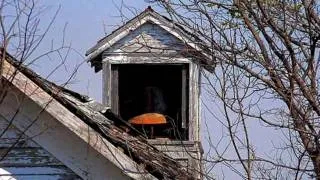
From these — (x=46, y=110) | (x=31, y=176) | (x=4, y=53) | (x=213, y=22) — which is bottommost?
(x=31, y=176)

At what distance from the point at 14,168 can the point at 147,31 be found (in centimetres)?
420

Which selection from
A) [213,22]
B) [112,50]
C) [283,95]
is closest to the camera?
[283,95]

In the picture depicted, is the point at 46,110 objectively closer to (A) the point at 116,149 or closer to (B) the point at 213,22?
(A) the point at 116,149

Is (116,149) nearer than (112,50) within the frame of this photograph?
Yes

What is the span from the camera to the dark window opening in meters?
10.6

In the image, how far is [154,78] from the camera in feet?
37.6

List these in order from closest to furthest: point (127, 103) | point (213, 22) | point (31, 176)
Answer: point (31, 176) < point (213, 22) < point (127, 103)

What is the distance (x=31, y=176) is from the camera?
6.38 meters

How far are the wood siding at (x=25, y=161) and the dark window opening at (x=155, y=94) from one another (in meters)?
3.82

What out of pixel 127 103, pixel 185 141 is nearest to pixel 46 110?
pixel 185 141

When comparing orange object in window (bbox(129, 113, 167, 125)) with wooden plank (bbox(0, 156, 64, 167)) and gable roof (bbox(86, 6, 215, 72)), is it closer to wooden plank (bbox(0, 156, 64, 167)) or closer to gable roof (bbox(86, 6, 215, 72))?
gable roof (bbox(86, 6, 215, 72))

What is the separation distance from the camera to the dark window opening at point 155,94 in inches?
416

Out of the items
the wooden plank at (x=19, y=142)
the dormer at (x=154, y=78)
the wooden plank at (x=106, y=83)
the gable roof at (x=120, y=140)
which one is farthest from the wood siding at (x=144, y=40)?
the wooden plank at (x=19, y=142)

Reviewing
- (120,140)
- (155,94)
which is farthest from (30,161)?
(155,94)
